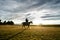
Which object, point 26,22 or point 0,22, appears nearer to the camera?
point 26,22

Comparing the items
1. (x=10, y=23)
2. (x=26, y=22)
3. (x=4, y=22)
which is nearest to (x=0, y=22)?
(x=4, y=22)

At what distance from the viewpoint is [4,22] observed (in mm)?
88062

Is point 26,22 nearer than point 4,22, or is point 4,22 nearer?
point 26,22

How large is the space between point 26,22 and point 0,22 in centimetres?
6006

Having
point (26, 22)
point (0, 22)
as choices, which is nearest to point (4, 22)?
point (0, 22)

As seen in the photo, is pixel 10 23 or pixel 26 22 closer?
pixel 26 22

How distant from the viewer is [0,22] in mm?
86375

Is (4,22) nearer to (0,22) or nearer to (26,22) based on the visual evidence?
(0,22)

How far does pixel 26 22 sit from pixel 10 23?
5941cm

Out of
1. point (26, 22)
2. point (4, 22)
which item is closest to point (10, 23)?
point (4, 22)

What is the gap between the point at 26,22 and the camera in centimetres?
3231

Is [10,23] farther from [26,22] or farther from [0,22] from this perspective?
[26,22]

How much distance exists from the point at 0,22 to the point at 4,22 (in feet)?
12.0

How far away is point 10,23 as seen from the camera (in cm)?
8906
